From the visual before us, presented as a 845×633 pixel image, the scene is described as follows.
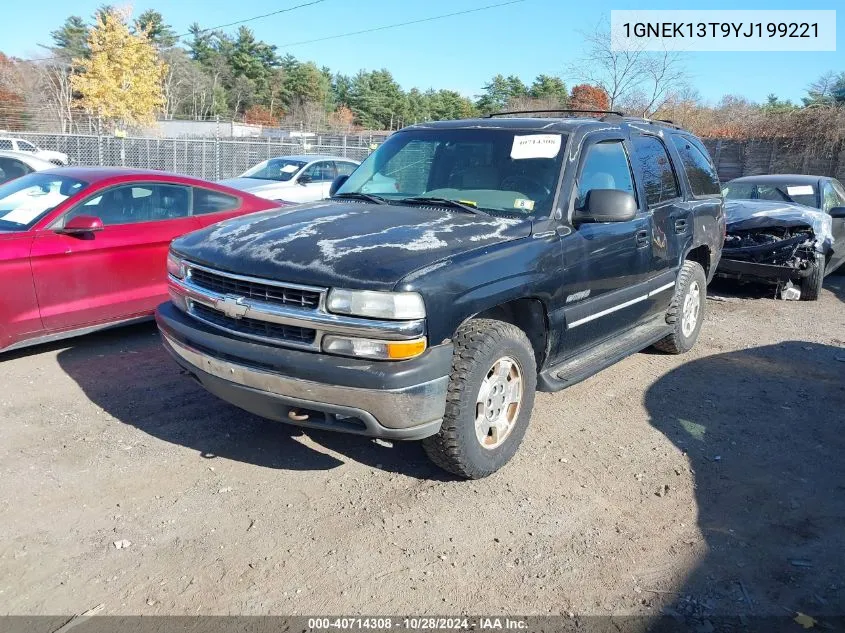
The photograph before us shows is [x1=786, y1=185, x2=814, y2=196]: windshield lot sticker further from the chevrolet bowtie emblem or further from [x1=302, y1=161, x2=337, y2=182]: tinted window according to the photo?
the chevrolet bowtie emblem

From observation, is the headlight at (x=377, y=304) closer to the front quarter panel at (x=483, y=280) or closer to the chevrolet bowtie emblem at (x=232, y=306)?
the front quarter panel at (x=483, y=280)

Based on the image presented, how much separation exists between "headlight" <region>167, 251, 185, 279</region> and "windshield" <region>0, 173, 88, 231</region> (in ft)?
6.44

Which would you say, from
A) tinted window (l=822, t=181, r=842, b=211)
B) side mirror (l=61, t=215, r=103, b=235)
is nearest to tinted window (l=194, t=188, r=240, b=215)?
side mirror (l=61, t=215, r=103, b=235)

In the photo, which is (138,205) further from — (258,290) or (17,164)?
(17,164)

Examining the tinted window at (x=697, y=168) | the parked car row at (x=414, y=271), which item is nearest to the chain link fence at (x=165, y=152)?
the parked car row at (x=414, y=271)

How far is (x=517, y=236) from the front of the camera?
12.6ft

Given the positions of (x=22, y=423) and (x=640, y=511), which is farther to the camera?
(x=22, y=423)

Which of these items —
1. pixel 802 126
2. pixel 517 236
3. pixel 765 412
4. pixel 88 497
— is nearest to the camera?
pixel 88 497

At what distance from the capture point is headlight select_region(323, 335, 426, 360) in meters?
3.18

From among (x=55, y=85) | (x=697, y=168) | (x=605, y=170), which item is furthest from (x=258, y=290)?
(x=55, y=85)

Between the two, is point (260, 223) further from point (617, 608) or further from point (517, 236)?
point (617, 608)

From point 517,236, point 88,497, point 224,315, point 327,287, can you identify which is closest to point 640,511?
point 517,236

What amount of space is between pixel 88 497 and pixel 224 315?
3.73 feet

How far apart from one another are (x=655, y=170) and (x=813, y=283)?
457 centimetres
